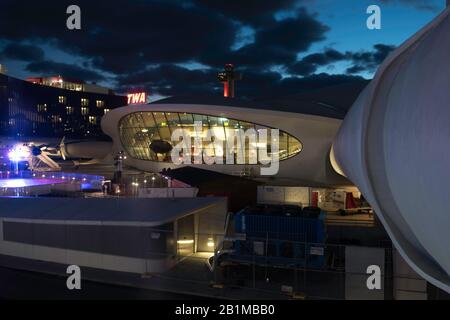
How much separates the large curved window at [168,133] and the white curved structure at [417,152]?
30680 mm

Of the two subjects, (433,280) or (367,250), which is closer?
(433,280)

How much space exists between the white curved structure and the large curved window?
30.7 metres

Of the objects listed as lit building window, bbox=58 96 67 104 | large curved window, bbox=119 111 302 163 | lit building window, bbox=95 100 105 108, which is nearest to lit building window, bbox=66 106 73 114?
lit building window, bbox=58 96 67 104

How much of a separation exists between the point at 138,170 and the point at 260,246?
108 ft

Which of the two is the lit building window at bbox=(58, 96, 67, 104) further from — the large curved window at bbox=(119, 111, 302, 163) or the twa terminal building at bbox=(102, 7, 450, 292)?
the twa terminal building at bbox=(102, 7, 450, 292)

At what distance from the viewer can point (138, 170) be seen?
45.2m

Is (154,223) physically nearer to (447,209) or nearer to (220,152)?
(447,209)

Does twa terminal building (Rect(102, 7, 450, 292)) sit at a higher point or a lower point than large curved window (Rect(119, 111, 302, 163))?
lower

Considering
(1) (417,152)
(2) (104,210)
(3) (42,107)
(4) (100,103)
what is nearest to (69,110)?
(3) (42,107)

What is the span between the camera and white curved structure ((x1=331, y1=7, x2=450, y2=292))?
257 centimetres

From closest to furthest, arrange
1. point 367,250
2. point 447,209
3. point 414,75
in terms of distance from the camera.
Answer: point 447,209
point 414,75
point 367,250

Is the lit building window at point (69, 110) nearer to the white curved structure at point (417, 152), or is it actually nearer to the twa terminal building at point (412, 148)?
the twa terminal building at point (412, 148)
